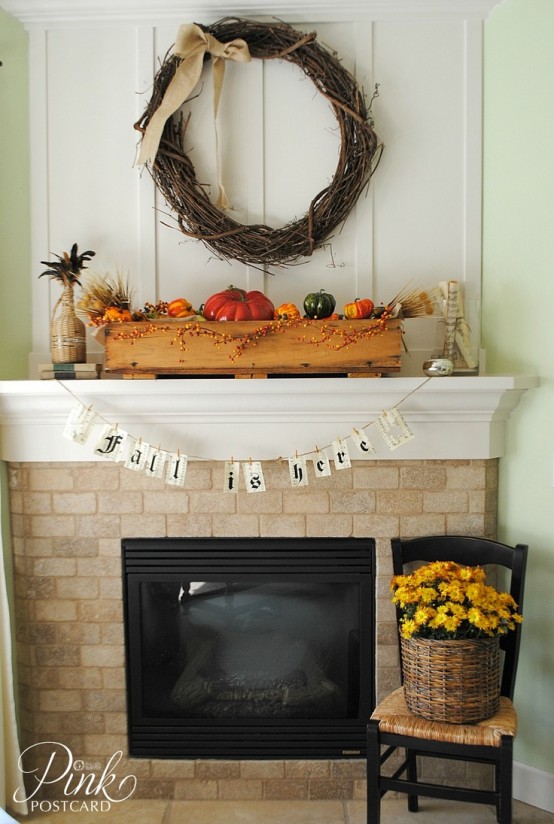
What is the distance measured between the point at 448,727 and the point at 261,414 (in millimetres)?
1105

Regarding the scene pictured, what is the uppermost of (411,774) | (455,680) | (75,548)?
(75,548)

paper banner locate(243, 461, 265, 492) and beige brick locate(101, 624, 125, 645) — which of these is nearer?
paper banner locate(243, 461, 265, 492)

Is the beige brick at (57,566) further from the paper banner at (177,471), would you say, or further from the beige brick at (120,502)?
the paper banner at (177,471)

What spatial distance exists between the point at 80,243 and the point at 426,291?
1.26 m

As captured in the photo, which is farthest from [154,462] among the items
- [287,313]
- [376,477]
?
[376,477]

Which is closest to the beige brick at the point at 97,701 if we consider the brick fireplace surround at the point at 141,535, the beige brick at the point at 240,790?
the brick fireplace surround at the point at 141,535

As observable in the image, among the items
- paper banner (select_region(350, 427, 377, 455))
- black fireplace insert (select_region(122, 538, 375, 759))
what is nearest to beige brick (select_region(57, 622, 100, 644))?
black fireplace insert (select_region(122, 538, 375, 759))

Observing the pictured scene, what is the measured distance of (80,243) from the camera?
2611 millimetres

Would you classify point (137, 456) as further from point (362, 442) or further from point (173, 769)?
point (173, 769)

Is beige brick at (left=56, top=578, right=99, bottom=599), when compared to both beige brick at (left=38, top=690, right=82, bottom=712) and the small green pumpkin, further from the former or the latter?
the small green pumpkin

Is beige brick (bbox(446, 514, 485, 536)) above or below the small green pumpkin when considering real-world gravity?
below

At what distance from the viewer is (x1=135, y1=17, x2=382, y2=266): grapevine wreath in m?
2.48

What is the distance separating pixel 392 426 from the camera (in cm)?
232

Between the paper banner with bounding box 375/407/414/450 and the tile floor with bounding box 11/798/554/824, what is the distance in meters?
1.24
